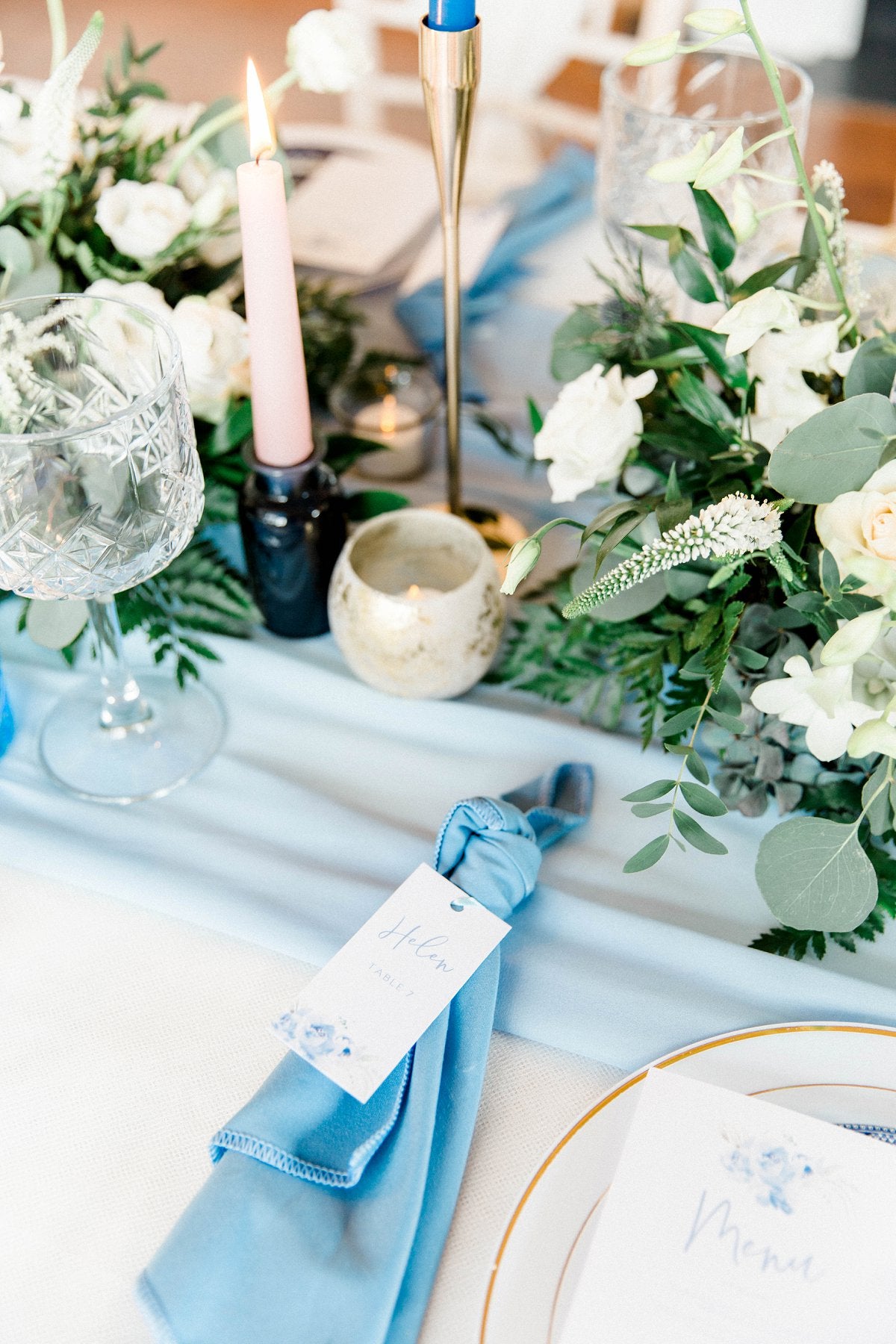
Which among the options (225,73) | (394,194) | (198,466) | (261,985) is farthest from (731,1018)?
(225,73)

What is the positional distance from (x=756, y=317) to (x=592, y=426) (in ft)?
0.43

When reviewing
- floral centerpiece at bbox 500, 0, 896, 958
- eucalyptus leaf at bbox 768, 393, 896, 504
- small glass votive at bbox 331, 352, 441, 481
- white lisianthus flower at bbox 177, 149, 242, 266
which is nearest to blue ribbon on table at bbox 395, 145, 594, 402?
small glass votive at bbox 331, 352, 441, 481

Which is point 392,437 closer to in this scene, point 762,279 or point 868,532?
point 762,279

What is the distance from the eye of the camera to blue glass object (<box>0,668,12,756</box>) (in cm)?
69

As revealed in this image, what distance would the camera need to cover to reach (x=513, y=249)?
107cm

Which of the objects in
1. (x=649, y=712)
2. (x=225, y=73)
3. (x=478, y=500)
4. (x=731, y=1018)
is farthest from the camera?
(x=225, y=73)

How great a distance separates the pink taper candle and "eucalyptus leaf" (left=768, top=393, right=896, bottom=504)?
0.29 metres

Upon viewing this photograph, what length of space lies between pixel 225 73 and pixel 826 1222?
2.50 m

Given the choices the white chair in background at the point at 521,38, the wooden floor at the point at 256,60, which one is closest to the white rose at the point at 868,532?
the wooden floor at the point at 256,60

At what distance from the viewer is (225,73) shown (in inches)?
92.6

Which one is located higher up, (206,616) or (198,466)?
(198,466)

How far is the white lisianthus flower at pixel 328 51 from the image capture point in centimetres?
69

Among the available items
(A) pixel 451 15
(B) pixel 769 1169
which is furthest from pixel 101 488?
(B) pixel 769 1169

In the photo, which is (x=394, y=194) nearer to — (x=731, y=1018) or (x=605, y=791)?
(x=605, y=791)
